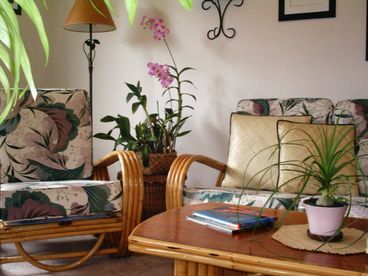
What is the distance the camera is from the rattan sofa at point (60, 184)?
172 centimetres

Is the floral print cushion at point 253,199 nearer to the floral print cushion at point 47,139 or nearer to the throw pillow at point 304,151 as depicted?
the throw pillow at point 304,151

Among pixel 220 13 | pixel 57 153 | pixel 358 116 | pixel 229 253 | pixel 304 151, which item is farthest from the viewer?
pixel 220 13

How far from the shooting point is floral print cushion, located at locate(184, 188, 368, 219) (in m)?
1.55

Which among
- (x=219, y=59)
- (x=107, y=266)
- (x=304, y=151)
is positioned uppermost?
(x=219, y=59)

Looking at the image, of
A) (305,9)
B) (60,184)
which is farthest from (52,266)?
(305,9)

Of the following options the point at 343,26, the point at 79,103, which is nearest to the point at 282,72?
the point at 343,26

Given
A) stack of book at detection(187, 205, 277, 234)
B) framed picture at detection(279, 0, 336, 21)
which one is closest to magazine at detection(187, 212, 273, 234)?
stack of book at detection(187, 205, 277, 234)

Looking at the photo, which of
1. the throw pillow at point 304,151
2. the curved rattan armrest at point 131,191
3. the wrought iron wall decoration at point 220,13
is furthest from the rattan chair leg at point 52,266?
the wrought iron wall decoration at point 220,13

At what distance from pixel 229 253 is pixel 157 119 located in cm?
173

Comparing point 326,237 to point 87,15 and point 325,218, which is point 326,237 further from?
point 87,15

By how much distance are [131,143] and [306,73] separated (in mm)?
1209

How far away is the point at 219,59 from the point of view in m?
2.84

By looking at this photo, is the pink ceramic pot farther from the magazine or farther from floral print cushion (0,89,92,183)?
floral print cushion (0,89,92,183)

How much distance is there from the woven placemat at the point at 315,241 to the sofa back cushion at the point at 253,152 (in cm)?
92
